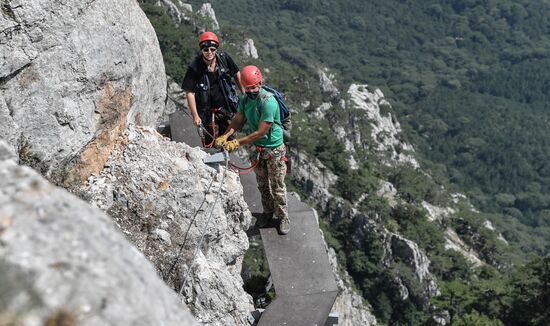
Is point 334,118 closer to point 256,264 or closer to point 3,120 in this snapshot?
point 256,264

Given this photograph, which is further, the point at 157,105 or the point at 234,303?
the point at 157,105

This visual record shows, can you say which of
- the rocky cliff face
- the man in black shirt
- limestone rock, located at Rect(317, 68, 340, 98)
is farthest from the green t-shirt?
limestone rock, located at Rect(317, 68, 340, 98)

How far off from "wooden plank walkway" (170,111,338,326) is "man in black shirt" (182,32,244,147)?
4.92 feet

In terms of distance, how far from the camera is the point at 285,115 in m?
8.03

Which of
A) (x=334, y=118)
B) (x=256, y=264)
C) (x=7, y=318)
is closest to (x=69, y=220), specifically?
(x=7, y=318)

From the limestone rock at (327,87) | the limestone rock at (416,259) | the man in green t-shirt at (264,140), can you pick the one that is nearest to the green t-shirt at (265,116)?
the man in green t-shirt at (264,140)

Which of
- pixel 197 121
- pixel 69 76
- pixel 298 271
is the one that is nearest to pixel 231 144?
pixel 197 121

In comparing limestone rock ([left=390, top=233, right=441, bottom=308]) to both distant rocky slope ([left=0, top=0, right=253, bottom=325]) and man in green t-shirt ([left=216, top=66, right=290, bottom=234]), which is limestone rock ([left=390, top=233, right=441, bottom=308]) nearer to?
man in green t-shirt ([left=216, top=66, right=290, bottom=234])

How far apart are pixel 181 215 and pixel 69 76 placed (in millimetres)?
2316

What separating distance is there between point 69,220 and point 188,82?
6.30 meters

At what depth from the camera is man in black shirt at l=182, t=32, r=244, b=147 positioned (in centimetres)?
892

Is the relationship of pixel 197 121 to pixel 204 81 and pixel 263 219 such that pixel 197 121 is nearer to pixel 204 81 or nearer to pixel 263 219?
pixel 204 81

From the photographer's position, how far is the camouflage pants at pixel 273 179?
8.18 m

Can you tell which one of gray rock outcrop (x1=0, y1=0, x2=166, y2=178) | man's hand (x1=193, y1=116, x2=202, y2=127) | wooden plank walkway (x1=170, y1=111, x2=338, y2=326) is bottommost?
wooden plank walkway (x1=170, y1=111, x2=338, y2=326)
